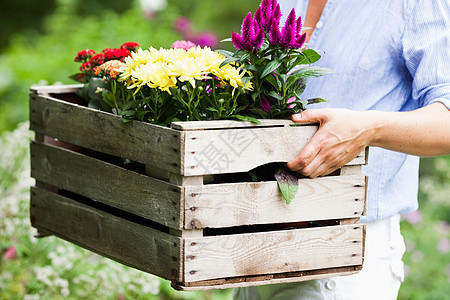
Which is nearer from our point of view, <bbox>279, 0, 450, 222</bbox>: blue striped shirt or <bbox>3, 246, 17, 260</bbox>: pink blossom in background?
<bbox>279, 0, 450, 222</bbox>: blue striped shirt

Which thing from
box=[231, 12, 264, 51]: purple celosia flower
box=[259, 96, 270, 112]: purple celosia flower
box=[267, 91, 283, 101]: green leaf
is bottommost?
box=[259, 96, 270, 112]: purple celosia flower

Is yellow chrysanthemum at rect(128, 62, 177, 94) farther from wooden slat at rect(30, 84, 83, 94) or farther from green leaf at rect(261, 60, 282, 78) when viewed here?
wooden slat at rect(30, 84, 83, 94)

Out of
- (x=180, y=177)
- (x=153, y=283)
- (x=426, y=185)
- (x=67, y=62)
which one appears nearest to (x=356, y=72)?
(x=180, y=177)

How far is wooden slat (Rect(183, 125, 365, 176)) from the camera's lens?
1676 millimetres

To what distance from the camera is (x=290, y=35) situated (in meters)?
1.73

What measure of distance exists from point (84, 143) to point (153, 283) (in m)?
1.29

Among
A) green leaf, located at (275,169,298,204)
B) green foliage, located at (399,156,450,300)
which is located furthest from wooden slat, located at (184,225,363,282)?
green foliage, located at (399,156,450,300)

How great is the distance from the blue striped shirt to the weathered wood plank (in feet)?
0.70

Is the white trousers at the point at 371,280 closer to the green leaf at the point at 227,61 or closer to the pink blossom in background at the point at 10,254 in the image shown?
the green leaf at the point at 227,61

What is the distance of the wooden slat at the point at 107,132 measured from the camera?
172 cm

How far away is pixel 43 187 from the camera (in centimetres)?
235

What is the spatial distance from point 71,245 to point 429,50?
2.26m

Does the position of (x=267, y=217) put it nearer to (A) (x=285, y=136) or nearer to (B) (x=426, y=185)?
(A) (x=285, y=136)

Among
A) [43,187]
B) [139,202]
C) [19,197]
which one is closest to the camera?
[139,202]
